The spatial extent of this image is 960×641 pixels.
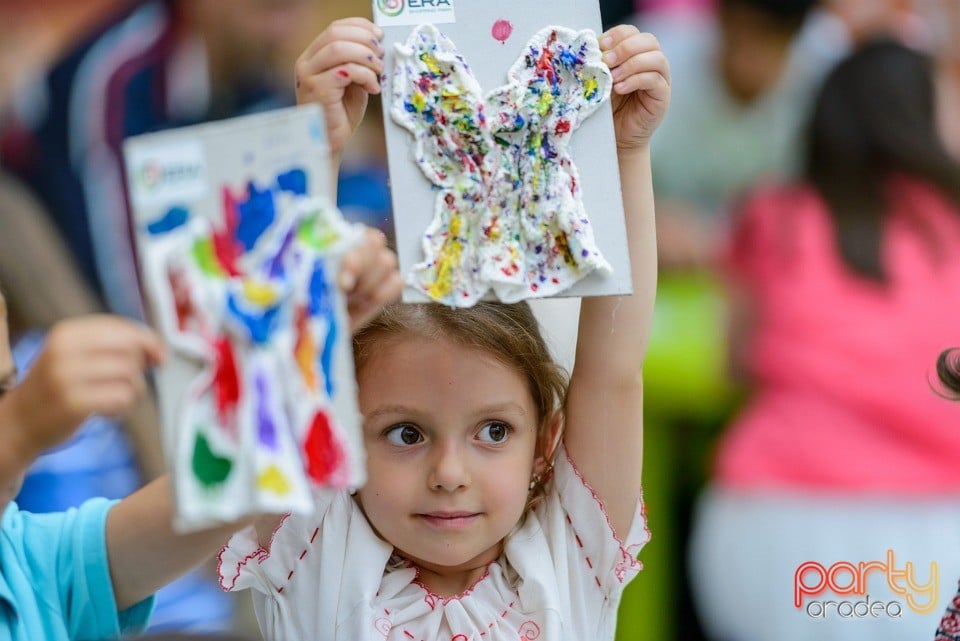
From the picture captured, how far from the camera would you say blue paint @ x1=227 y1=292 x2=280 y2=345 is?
1009 millimetres

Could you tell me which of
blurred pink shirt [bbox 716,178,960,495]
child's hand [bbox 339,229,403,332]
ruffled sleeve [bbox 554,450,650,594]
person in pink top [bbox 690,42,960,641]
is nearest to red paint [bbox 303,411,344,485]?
child's hand [bbox 339,229,403,332]

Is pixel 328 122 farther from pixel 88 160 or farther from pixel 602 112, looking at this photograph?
pixel 88 160

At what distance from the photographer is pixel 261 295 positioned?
40.1 inches

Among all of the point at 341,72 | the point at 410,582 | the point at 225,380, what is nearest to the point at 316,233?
the point at 225,380

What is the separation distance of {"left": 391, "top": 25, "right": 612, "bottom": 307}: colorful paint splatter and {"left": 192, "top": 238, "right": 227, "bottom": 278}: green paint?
0.28m

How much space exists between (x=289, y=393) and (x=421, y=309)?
411 millimetres

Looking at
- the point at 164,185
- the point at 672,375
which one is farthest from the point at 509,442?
the point at 672,375

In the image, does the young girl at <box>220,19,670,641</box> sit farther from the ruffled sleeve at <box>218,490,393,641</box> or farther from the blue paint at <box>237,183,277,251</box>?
the blue paint at <box>237,183,277,251</box>

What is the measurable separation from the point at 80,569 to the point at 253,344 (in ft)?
1.13

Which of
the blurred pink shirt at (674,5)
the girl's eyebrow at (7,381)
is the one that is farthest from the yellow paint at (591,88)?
the blurred pink shirt at (674,5)

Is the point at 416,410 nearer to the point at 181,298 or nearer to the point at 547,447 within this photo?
the point at 547,447

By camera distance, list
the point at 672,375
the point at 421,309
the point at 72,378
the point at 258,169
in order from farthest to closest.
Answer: the point at 672,375
the point at 421,309
the point at 258,169
the point at 72,378

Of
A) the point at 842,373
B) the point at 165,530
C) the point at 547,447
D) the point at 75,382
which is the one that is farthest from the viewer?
the point at 842,373

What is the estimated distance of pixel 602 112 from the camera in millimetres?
1324
